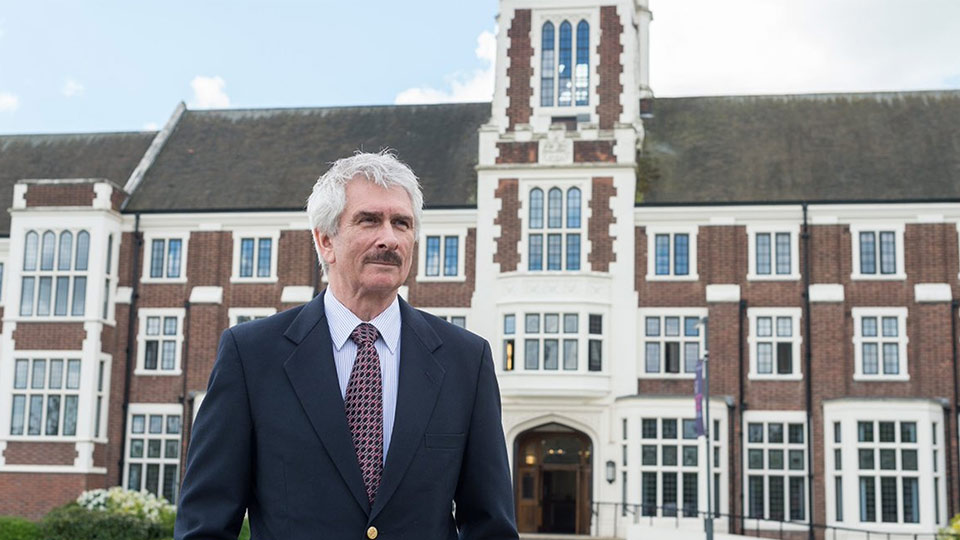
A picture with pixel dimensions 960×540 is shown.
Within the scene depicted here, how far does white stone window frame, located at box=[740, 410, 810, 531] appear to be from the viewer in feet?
89.7

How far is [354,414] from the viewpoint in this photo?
3.40 meters

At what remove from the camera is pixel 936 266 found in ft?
91.6

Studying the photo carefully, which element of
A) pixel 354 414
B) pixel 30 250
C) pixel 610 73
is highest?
pixel 610 73

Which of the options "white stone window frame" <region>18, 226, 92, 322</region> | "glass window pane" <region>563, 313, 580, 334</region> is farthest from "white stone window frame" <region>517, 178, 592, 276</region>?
"white stone window frame" <region>18, 226, 92, 322</region>

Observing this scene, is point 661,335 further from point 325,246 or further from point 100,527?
point 325,246

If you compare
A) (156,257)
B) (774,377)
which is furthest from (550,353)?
(156,257)

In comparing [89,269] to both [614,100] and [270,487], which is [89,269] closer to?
[614,100]

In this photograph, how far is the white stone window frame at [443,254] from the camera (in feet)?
98.0

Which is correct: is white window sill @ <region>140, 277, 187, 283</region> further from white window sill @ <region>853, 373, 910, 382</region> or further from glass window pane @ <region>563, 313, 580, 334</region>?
white window sill @ <region>853, 373, 910, 382</region>

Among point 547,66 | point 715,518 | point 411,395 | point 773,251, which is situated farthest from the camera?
point 547,66

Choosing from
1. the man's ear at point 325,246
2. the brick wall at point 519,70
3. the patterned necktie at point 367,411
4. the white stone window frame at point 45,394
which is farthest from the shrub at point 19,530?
the patterned necktie at point 367,411

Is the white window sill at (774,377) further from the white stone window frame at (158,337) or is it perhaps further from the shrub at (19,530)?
the shrub at (19,530)

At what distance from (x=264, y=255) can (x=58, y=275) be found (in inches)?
192

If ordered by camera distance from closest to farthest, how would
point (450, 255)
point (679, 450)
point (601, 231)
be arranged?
point (679, 450) < point (601, 231) < point (450, 255)
